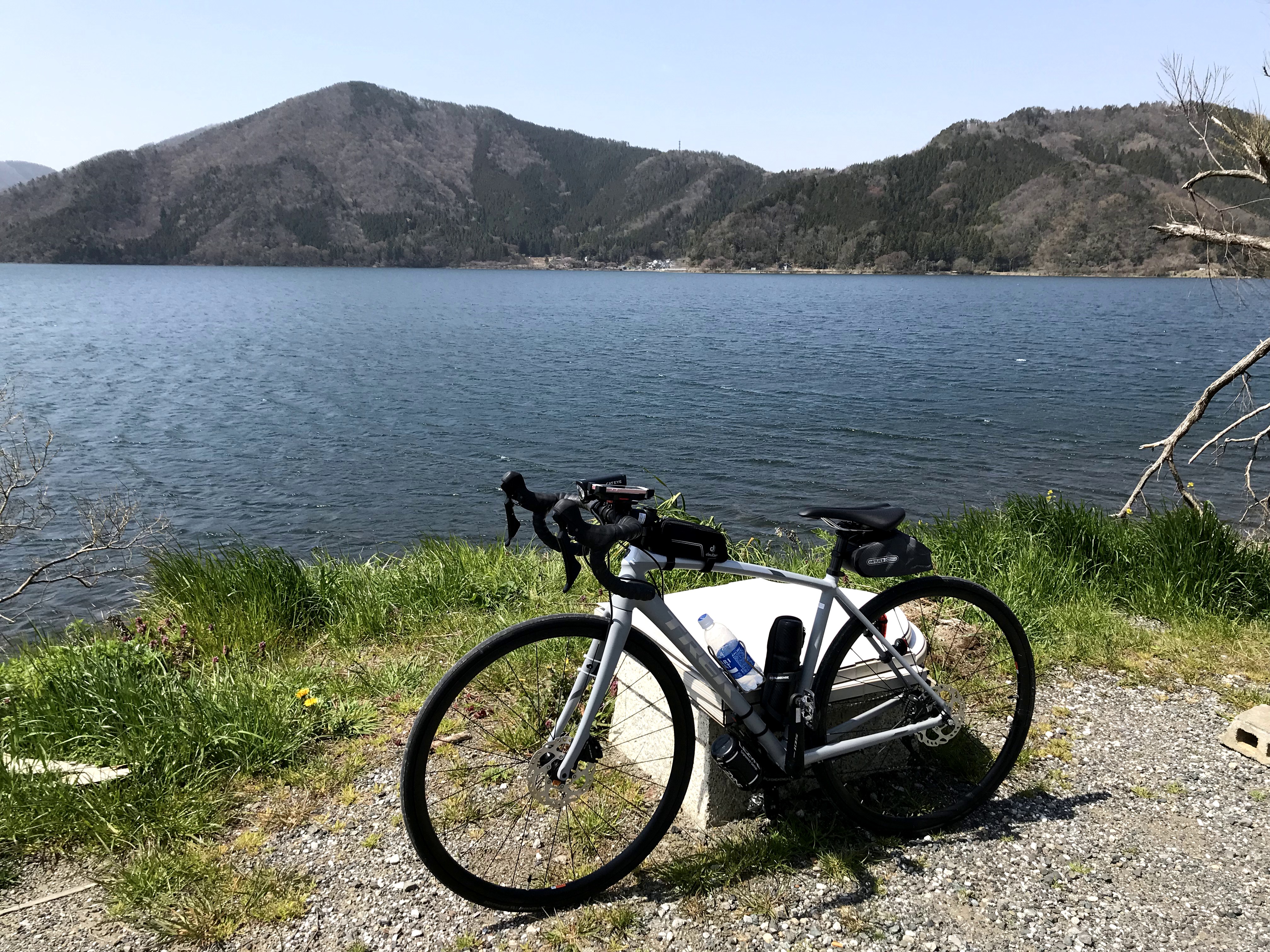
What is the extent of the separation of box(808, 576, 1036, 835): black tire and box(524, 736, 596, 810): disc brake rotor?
1074mm

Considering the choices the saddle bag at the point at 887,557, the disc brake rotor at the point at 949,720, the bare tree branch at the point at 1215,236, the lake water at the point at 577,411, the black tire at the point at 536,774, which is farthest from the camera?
the lake water at the point at 577,411

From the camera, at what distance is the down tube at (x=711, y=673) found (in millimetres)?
3307

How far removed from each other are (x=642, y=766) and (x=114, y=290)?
14074 centimetres

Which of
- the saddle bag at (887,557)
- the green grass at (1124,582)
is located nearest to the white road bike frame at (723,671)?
the saddle bag at (887,557)

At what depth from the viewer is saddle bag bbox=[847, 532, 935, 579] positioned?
11.9 ft

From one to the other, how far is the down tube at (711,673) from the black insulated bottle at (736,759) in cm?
9

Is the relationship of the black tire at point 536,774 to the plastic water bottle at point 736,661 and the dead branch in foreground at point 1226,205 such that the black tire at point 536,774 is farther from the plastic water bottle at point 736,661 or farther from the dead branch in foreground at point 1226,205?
the dead branch in foreground at point 1226,205

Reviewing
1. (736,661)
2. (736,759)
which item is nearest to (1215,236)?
(736,661)

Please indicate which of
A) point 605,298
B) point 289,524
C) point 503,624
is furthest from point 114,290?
point 503,624

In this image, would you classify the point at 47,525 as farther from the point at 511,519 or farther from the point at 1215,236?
the point at 1215,236

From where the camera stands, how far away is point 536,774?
3338mm

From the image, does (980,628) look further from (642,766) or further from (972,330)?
(972,330)

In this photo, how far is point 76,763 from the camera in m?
4.30

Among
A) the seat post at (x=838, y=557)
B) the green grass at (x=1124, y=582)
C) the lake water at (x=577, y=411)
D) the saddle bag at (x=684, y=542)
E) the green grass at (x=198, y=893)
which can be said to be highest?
the saddle bag at (x=684, y=542)
